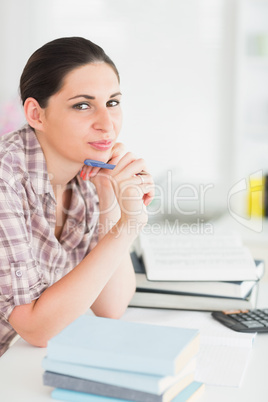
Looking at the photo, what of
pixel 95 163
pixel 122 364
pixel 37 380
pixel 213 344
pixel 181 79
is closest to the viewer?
pixel 122 364

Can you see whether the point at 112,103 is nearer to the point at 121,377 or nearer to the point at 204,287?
the point at 204,287

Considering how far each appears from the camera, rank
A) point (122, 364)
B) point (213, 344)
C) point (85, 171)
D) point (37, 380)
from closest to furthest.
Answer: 1. point (122, 364)
2. point (37, 380)
3. point (213, 344)
4. point (85, 171)

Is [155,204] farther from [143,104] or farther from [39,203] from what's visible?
[39,203]

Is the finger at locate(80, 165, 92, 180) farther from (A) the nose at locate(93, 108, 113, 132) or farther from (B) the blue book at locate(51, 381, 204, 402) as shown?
(B) the blue book at locate(51, 381, 204, 402)

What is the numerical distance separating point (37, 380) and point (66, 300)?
0.72ft

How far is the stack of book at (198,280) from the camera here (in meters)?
1.28

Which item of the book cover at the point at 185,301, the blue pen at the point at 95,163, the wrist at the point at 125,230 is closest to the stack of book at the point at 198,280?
the book cover at the point at 185,301

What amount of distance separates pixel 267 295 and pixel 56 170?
610 millimetres

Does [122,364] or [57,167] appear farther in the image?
[57,167]

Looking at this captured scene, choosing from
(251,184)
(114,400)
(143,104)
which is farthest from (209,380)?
(143,104)

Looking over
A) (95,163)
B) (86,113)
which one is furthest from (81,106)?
(95,163)

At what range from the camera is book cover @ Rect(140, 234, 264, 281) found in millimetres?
1292

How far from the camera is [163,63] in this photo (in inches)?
128

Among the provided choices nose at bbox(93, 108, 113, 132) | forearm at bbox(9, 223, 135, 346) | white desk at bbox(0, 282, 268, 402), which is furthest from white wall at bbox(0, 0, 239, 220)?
white desk at bbox(0, 282, 268, 402)
